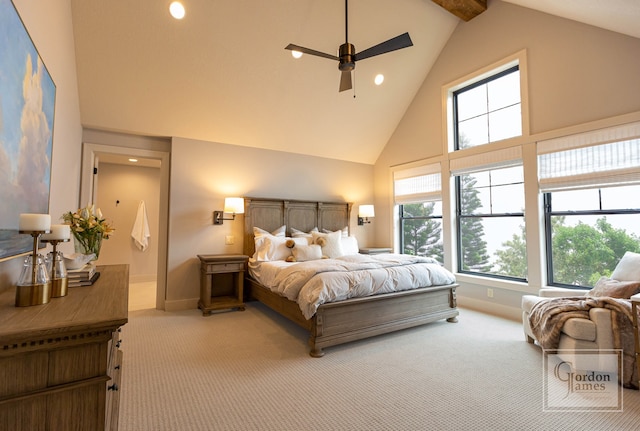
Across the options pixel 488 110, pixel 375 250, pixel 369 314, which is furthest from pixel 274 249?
pixel 488 110

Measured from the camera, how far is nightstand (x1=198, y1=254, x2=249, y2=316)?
167 inches

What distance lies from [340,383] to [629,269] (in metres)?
3.04

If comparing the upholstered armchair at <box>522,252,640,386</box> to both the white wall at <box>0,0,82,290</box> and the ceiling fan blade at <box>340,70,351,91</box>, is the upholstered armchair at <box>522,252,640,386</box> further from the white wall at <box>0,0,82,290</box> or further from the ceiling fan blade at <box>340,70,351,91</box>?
the white wall at <box>0,0,82,290</box>

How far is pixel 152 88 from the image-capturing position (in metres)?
3.96

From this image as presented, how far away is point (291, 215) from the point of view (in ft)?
17.8

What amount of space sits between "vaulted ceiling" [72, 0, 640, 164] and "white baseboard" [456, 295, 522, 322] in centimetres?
345

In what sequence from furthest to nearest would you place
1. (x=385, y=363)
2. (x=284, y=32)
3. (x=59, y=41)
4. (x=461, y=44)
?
1. (x=461, y=44)
2. (x=284, y=32)
3. (x=385, y=363)
4. (x=59, y=41)

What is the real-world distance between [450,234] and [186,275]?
436 centimetres

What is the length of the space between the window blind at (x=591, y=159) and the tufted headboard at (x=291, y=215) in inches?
132

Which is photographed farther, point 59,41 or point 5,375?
point 59,41

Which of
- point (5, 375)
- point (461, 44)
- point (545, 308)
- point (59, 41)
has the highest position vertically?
point (461, 44)

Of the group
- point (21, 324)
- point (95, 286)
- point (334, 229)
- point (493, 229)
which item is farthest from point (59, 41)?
point (493, 229)

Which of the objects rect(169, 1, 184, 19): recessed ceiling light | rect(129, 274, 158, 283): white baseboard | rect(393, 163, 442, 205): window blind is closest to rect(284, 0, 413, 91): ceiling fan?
rect(169, 1, 184, 19): recessed ceiling light

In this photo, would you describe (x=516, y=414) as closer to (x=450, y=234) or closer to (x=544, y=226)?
(x=544, y=226)
